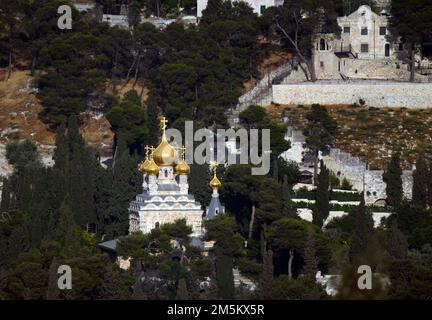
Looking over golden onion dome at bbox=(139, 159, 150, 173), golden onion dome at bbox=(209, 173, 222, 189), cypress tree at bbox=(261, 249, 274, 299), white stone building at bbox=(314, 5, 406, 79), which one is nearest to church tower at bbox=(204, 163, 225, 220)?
golden onion dome at bbox=(209, 173, 222, 189)

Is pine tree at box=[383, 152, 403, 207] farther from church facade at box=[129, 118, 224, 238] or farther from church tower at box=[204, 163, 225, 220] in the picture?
church facade at box=[129, 118, 224, 238]

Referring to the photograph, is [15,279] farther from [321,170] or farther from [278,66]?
[278,66]

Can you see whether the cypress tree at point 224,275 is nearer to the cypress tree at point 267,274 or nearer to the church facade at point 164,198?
the cypress tree at point 267,274

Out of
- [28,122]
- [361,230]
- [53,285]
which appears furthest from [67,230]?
[28,122]

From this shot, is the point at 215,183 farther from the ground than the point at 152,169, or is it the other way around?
the point at 152,169

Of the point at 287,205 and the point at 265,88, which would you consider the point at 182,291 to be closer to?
the point at 287,205
